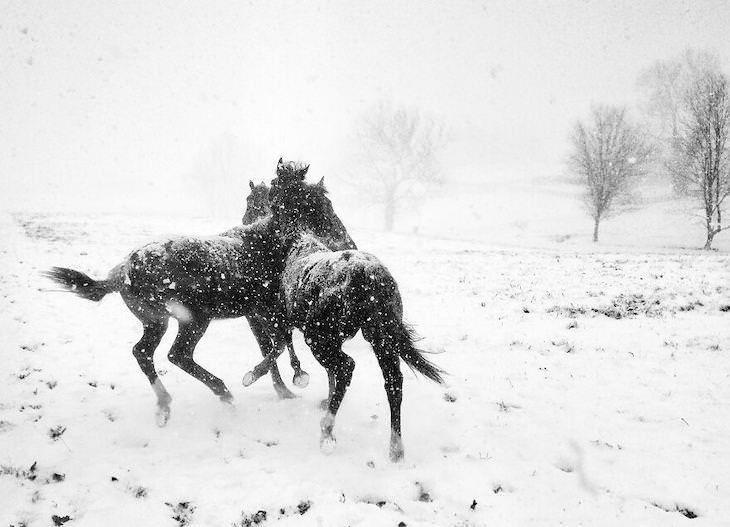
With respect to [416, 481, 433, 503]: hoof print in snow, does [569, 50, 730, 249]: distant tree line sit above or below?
above

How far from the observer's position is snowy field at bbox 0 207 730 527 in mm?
3287

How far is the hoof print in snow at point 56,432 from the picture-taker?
418 cm

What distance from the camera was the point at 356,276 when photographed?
381 centimetres

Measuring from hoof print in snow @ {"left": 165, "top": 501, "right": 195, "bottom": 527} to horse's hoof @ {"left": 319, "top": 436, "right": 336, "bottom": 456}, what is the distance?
1295 millimetres

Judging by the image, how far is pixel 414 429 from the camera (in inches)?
180

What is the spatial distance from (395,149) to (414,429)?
116ft

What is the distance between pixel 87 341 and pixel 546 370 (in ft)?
25.8

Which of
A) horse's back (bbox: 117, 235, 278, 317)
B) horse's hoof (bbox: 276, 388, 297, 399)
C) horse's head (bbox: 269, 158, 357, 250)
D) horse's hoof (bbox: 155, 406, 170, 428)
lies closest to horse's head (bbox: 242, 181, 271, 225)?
horse's head (bbox: 269, 158, 357, 250)

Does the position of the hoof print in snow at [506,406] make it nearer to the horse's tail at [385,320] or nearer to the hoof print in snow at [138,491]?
the horse's tail at [385,320]

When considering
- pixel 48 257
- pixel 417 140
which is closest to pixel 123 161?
pixel 417 140

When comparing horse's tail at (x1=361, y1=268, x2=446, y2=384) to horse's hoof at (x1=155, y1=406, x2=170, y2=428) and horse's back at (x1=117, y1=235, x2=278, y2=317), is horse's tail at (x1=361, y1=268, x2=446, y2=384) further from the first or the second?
horse's hoof at (x1=155, y1=406, x2=170, y2=428)

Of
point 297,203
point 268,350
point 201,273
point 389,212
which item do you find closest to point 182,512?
point 268,350

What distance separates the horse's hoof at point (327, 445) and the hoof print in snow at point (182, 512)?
129 cm

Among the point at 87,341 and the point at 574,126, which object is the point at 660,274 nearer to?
the point at 87,341
